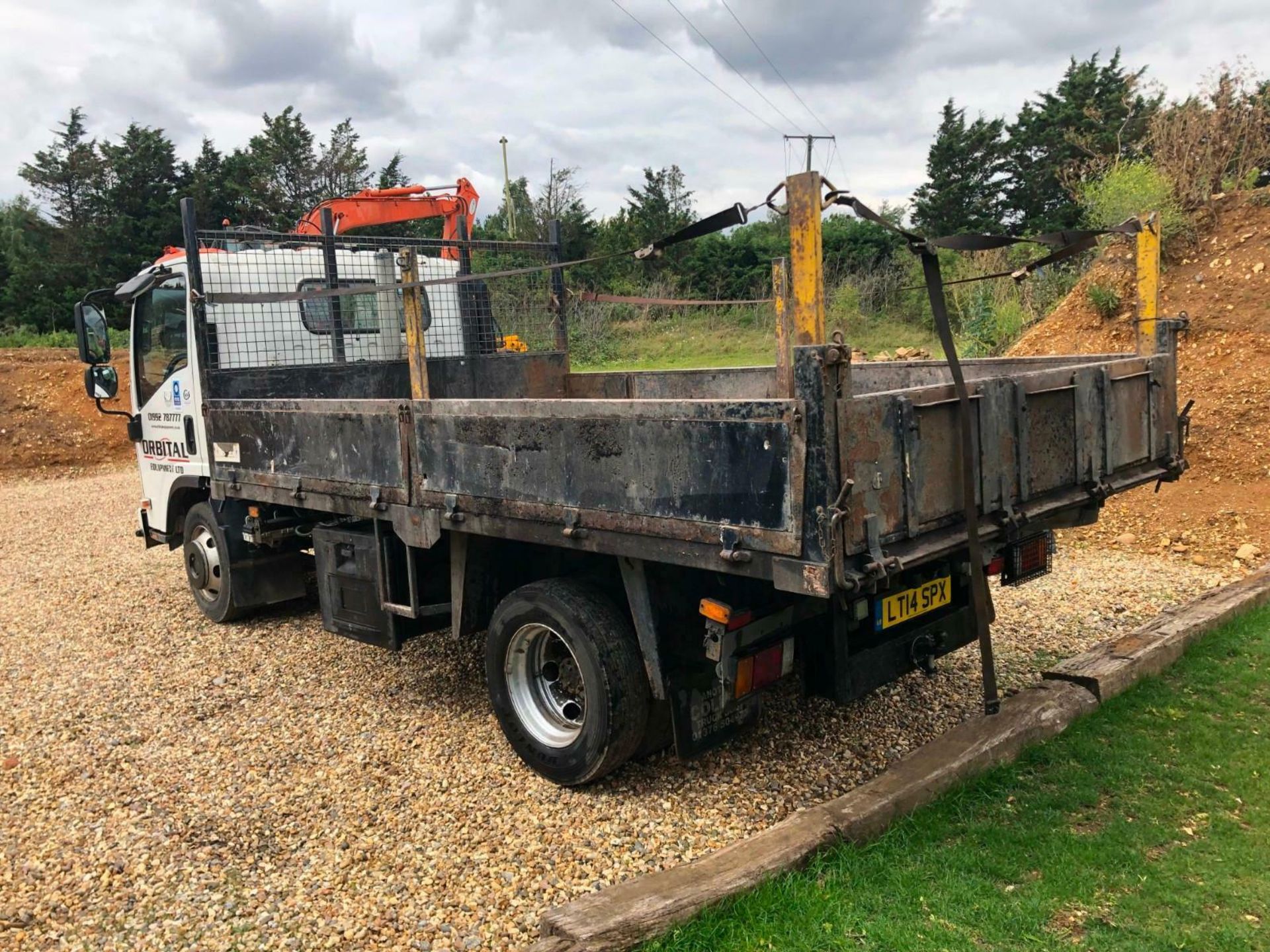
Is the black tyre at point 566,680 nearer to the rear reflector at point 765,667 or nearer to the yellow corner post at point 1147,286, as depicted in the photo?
the rear reflector at point 765,667

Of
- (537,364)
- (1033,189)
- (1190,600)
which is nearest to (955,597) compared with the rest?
(1190,600)

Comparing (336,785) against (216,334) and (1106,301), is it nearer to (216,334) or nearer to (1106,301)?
(216,334)

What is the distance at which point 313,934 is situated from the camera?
3088mm

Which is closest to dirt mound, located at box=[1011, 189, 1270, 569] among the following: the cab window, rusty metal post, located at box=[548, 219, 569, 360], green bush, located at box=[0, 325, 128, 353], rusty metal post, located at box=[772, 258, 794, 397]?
rusty metal post, located at box=[548, 219, 569, 360]

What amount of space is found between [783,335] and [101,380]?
5762mm

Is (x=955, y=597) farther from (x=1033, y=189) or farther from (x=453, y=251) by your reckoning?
(x=1033, y=189)

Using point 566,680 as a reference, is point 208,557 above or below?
above

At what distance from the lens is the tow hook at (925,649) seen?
394cm

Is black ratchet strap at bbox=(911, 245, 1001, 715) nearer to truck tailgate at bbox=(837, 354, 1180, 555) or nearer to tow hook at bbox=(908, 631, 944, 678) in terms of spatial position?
truck tailgate at bbox=(837, 354, 1180, 555)

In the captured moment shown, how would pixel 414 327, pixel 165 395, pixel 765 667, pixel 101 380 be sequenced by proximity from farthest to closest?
1. pixel 101 380
2. pixel 165 395
3. pixel 414 327
4. pixel 765 667

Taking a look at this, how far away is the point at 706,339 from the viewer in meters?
24.3

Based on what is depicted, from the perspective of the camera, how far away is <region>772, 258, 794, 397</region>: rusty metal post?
9.86ft

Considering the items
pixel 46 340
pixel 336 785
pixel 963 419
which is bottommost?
pixel 336 785

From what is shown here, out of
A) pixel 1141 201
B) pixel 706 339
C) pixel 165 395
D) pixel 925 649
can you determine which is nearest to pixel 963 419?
pixel 925 649
